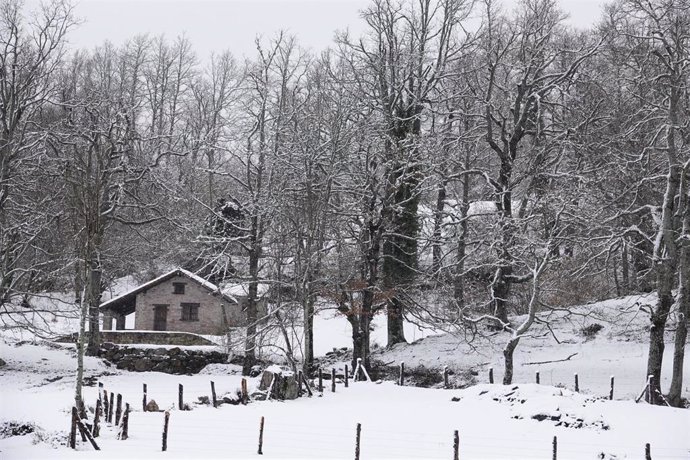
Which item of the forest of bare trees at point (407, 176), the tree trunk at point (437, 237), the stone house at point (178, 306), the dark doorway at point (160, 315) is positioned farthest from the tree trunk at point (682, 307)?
the dark doorway at point (160, 315)

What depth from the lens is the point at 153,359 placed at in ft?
112

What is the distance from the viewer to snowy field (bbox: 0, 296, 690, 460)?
602 inches

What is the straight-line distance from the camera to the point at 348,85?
109ft

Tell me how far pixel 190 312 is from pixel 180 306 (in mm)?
673

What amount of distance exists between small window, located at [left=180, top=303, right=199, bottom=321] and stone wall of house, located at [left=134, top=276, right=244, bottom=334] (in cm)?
18

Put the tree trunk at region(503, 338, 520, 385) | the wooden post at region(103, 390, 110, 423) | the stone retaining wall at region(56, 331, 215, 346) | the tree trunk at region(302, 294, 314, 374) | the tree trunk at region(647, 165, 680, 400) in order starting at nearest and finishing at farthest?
the wooden post at region(103, 390, 110, 423), the tree trunk at region(647, 165, 680, 400), the tree trunk at region(503, 338, 520, 385), the tree trunk at region(302, 294, 314, 374), the stone retaining wall at region(56, 331, 215, 346)

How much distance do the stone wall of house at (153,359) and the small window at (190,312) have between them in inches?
234

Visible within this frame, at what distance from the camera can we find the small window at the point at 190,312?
1604 inches

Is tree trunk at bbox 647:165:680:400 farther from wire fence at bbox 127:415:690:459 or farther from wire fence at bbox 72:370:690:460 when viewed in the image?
wire fence at bbox 127:415:690:459

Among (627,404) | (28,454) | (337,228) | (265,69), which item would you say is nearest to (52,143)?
(265,69)

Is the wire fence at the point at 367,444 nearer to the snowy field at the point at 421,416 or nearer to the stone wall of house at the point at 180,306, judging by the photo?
the snowy field at the point at 421,416

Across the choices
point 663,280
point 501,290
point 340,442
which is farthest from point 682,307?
point 340,442

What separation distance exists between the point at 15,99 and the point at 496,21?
21.1 metres

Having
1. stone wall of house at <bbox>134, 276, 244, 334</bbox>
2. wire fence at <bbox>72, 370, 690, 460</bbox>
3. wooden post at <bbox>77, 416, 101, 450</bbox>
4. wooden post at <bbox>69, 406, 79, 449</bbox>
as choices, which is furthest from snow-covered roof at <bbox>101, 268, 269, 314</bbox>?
wooden post at <bbox>69, 406, 79, 449</bbox>
